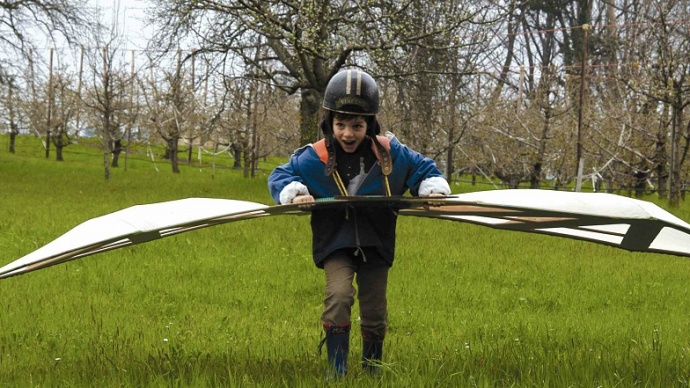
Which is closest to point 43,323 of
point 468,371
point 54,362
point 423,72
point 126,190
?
point 54,362

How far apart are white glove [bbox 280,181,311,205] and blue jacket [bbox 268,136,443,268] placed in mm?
119

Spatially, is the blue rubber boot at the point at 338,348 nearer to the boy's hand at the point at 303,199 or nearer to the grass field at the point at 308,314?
the grass field at the point at 308,314

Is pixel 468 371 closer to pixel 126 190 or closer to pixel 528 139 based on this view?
pixel 126 190

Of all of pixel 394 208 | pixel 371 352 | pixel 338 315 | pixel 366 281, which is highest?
pixel 394 208

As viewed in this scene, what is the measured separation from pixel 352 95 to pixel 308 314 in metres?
2.96

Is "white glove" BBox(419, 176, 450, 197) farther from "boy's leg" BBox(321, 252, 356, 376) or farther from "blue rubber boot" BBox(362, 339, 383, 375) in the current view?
"blue rubber boot" BBox(362, 339, 383, 375)

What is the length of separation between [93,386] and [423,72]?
1492 centimetres

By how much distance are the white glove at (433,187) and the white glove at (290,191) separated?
1.96 ft

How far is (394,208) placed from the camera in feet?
14.0

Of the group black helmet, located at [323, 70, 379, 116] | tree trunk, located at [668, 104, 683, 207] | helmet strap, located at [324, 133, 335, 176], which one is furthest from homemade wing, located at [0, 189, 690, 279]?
tree trunk, located at [668, 104, 683, 207]

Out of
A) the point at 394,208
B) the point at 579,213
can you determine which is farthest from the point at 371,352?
the point at 579,213

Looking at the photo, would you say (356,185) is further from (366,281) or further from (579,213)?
(579,213)

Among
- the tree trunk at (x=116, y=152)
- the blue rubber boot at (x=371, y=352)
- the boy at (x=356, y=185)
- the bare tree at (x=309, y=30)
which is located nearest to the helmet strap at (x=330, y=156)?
the boy at (x=356, y=185)

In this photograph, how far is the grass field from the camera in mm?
4285
